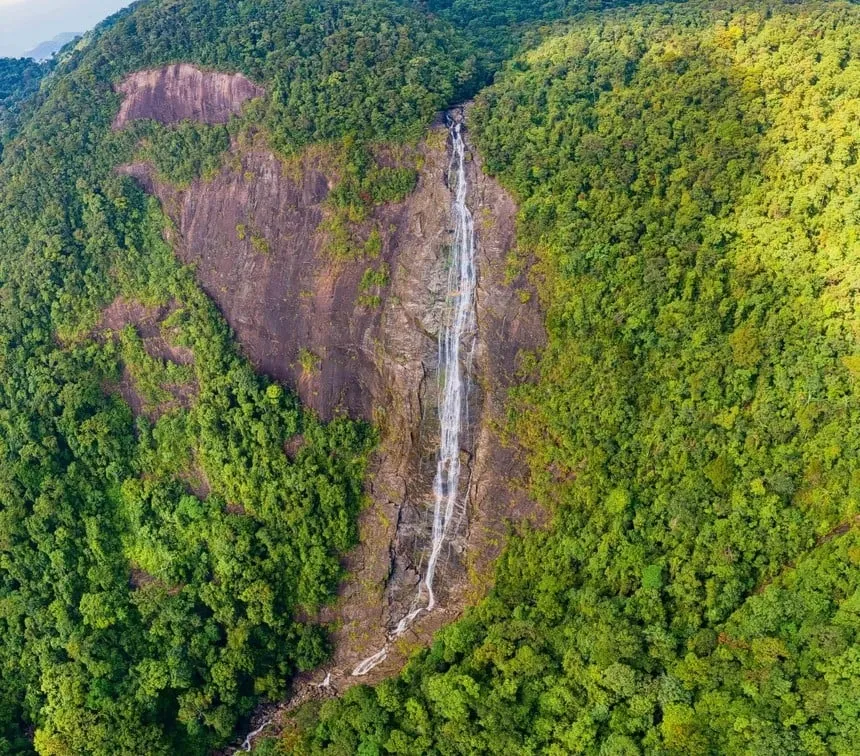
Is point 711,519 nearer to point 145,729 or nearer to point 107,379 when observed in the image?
point 145,729

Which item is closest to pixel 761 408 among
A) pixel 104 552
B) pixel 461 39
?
pixel 461 39

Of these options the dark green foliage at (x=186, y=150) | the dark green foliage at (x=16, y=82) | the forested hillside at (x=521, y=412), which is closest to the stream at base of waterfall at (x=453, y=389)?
the forested hillside at (x=521, y=412)

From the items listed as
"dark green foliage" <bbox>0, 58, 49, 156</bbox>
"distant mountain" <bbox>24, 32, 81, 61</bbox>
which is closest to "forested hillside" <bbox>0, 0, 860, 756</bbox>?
"dark green foliage" <bbox>0, 58, 49, 156</bbox>

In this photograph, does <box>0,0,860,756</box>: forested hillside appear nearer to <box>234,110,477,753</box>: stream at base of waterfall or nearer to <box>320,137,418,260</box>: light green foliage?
<box>320,137,418,260</box>: light green foliage

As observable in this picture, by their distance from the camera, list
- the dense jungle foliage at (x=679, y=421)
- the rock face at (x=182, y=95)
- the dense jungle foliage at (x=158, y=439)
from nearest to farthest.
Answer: the dense jungle foliage at (x=679, y=421) < the dense jungle foliage at (x=158, y=439) < the rock face at (x=182, y=95)

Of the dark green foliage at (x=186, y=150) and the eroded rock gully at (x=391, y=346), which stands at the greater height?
the dark green foliage at (x=186, y=150)

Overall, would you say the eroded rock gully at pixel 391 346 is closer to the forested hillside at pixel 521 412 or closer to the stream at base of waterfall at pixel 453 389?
the stream at base of waterfall at pixel 453 389
